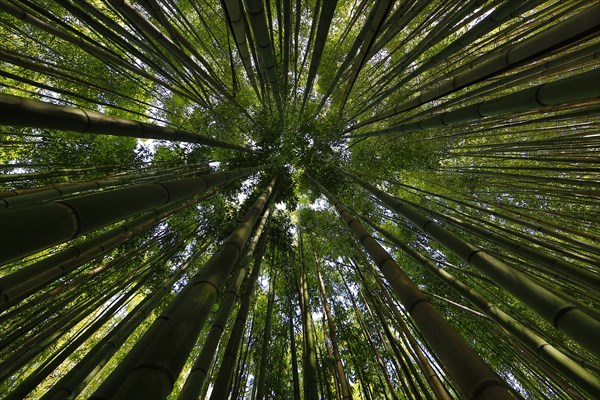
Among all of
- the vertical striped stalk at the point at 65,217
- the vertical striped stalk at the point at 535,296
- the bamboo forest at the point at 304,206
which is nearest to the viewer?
the vertical striped stalk at the point at 65,217

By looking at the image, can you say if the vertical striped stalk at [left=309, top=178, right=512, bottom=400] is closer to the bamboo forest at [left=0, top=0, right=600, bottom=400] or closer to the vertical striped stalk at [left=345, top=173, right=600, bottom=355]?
the bamboo forest at [left=0, top=0, right=600, bottom=400]

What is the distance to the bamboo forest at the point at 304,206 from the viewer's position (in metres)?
1.15

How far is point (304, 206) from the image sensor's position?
757cm

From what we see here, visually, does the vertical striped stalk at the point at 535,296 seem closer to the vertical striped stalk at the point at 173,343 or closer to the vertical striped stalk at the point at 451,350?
the vertical striped stalk at the point at 451,350

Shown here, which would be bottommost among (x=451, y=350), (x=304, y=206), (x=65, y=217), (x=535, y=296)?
(x=451, y=350)

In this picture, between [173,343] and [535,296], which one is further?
[535,296]

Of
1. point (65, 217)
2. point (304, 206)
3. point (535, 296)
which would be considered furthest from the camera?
point (304, 206)

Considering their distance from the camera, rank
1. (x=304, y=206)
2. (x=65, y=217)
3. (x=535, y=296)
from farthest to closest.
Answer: (x=304, y=206), (x=535, y=296), (x=65, y=217)

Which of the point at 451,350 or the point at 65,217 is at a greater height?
the point at 65,217

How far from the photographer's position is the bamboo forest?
1149 millimetres

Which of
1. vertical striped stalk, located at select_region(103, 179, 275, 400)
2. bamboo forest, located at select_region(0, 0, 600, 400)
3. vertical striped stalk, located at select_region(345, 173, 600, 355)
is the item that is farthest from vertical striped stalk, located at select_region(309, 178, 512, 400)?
vertical striped stalk, located at select_region(103, 179, 275, 400)

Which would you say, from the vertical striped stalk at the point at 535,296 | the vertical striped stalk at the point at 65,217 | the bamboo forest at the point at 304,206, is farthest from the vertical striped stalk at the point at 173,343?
the vertical striped stalk at the point at 535,296

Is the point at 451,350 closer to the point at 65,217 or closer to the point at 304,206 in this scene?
the point at 65,217

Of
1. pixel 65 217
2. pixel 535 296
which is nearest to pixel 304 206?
pixel 535 296
